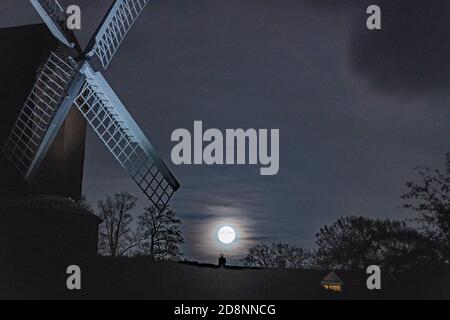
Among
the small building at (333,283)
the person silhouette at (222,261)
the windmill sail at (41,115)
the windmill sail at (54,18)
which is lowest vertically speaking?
the small building at (333,283)

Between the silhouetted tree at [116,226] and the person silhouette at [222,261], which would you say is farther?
the silhouetted tree at [116,226]

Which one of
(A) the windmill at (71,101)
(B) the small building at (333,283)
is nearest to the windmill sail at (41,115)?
(A) the windmill at (71,101)

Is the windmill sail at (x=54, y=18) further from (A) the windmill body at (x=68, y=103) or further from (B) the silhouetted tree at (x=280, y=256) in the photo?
(B) the silhouetted tree at (x=280, y=256)

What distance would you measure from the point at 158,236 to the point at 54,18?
6629 mm

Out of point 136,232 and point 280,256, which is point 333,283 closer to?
point 280,256

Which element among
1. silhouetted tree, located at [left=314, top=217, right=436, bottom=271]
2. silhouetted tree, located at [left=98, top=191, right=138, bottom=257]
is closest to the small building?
silhouetted tree, located at [left=314, top=217, right=436, bottom=271]

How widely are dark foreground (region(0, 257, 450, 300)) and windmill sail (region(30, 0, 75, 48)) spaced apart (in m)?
3.92

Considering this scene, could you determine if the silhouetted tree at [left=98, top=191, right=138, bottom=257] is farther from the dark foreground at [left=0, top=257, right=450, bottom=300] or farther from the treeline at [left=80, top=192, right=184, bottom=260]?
the dark foreground at [left=0, top=257, right=450, bottom=300]

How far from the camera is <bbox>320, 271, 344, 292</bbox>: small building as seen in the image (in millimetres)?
11320

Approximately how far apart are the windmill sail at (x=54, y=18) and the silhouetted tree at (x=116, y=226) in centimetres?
527

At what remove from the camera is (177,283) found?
10.6 meters

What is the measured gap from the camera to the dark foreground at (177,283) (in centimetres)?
1008

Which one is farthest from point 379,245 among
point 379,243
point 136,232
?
point 136,232

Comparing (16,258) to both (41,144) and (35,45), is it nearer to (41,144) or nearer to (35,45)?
(41,144)
